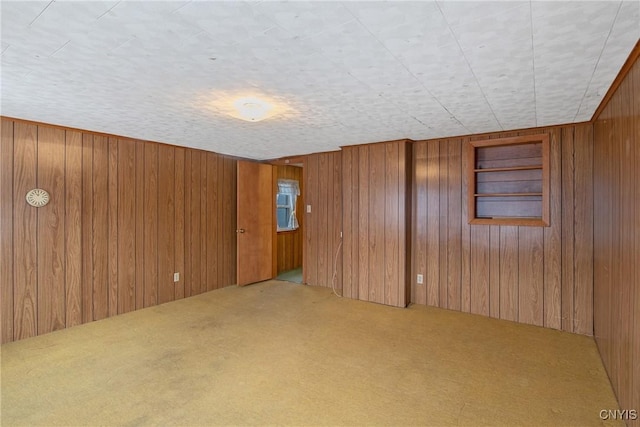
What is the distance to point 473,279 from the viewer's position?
3844mm

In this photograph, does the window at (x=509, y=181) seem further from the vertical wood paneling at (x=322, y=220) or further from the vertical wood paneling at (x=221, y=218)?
the vertical wood paneling at (x=221, y=218)

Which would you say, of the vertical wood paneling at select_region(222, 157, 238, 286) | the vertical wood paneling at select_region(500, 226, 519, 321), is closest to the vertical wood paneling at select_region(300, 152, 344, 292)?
the vertical wood paneling at select_region(222, 157, 238, 286)

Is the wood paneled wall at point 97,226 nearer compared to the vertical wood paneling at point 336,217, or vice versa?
the wood paneled wall at point 97,226

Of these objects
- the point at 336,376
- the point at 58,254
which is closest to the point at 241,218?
the point at 58,254

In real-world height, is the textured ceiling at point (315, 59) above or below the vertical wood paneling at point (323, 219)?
above

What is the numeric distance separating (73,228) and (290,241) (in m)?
3.77

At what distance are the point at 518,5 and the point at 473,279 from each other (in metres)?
3.16

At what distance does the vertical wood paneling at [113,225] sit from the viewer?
12.3ft

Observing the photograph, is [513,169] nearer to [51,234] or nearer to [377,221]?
[377,221]

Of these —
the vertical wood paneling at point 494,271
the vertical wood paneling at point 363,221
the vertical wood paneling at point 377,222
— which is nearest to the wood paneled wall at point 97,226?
the vertical wood paneling at point 377,222

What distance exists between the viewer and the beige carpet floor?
6.64 ft

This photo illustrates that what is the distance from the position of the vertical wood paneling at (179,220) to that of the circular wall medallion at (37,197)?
142 centimetres

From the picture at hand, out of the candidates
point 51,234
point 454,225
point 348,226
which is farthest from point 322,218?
point 51,234

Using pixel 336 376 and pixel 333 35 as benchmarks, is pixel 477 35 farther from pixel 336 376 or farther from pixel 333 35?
pixel 336 376
